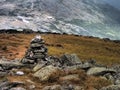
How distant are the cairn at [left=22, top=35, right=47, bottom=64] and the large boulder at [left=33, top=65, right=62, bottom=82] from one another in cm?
786

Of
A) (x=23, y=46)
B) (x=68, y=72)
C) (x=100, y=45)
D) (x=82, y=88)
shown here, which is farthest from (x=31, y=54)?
(x=100, y=45)

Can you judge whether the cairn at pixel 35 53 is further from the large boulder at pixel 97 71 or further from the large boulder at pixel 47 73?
the large boulder at pixel 97 71

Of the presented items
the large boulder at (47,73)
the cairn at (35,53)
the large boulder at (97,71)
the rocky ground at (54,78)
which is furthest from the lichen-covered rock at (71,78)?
the cairn at (35,53)

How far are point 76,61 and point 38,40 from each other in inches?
227

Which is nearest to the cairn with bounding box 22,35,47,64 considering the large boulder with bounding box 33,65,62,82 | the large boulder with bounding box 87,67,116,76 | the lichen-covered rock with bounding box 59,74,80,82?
the large boulder with bounding box 33,65,62,82

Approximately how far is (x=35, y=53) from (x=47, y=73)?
1203 centimetres

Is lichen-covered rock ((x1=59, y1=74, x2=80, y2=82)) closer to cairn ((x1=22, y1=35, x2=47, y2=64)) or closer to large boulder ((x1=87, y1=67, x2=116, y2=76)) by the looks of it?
large boulder ((x1=87, y1=67, x2=116, y2=76))

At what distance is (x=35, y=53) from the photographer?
138ft

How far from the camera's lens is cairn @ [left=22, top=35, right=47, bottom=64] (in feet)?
131

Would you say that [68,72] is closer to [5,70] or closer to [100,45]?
[5,70]

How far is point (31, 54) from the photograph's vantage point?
42.1 m

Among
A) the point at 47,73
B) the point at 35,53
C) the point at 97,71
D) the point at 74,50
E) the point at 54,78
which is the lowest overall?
the point at 74,50

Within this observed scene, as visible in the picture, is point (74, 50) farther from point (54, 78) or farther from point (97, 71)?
point (54, 78)

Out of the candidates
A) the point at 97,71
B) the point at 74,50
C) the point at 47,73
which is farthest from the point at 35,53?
the point at 74,50
